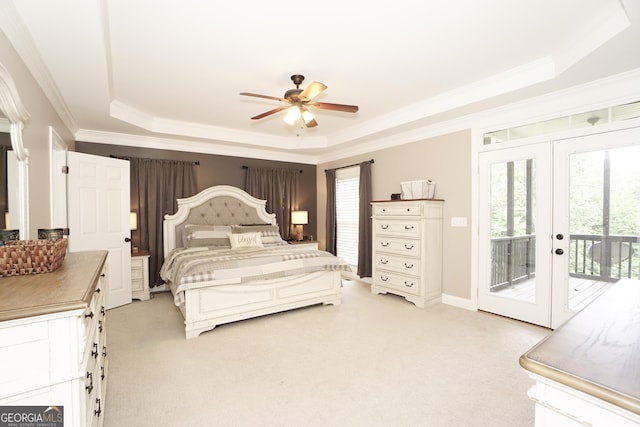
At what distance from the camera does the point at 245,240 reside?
14.9ft

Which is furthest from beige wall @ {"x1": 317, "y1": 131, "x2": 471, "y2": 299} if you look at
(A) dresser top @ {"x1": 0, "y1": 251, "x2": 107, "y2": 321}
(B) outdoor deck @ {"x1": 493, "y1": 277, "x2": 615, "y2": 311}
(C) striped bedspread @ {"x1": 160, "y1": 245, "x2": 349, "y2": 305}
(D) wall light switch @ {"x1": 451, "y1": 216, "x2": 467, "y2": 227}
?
(A) dresser top @ {"x1": 0, "y1": 251, "x2": 107, "y2": 321}

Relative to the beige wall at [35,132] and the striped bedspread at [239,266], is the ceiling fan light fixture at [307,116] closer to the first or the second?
the striped bedspread at [239,266]

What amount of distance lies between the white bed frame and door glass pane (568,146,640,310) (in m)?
2.65

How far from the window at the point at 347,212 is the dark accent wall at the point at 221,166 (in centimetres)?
70

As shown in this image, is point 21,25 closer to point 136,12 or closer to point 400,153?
point 136,12

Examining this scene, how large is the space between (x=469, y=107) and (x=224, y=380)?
3729mm

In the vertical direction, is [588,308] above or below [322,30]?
below

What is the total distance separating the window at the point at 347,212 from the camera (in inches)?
224

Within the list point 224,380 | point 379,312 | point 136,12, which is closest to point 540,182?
point 379,312

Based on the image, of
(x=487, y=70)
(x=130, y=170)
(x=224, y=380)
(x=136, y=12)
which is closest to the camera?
(x=136, y=12)

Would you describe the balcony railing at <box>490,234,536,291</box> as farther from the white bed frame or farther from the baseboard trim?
the white bed frame

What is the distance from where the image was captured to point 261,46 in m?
2.58

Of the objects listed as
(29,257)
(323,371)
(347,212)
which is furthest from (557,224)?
(29,257)

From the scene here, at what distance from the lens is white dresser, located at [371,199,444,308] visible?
3980 mm
